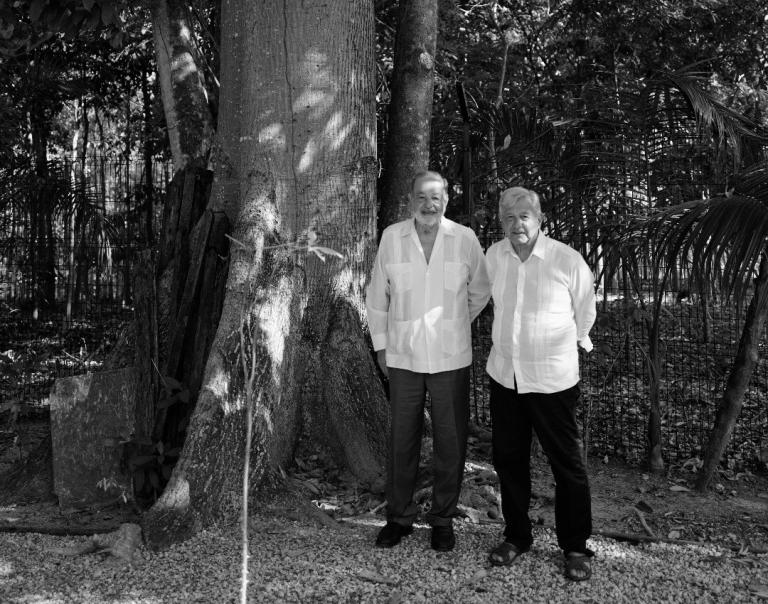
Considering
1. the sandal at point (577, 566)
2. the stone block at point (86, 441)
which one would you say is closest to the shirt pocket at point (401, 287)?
the sandal at point (577, 566)

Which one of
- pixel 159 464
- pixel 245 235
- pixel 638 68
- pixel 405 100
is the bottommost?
pixel 159 464

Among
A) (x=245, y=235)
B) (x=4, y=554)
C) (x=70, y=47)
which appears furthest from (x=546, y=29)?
(x=4, y=554)

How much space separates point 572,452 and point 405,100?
2940 millimetres

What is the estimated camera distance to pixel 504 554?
4094 millimetres

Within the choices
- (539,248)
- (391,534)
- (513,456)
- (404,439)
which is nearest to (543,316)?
(539,248)

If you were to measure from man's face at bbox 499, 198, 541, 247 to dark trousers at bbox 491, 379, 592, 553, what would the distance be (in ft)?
2.37

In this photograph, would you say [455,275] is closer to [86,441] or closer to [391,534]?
[391,534]

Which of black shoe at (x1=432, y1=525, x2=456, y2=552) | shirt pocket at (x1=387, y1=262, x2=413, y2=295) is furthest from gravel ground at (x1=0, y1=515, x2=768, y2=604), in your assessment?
shirt pocket at (x1=387, y1=262, x2=413, y2=295)

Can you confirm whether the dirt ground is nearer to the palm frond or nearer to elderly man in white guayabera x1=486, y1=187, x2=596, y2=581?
elderly man in white guayabera x1=486, y1=187, x2=596, y2=581

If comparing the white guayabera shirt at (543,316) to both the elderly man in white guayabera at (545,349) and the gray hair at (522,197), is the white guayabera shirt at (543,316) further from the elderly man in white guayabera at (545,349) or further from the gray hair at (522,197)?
the gray hair at (522,197)

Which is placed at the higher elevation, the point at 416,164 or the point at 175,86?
the point at 175,86

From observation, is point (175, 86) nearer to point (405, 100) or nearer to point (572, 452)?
point (405, 100)

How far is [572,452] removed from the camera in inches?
155

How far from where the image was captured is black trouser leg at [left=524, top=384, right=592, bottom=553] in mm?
3928
